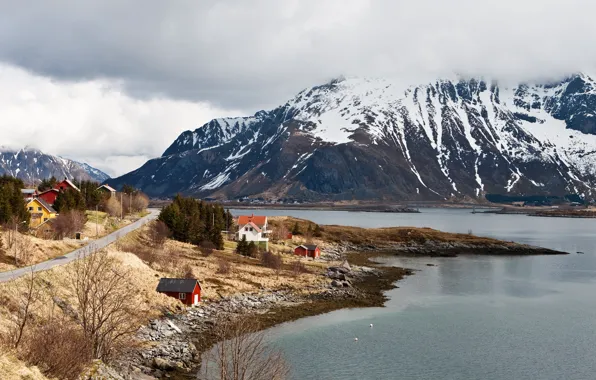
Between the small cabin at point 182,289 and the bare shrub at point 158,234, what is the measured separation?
71.8 feet

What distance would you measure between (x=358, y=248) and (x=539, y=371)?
86.1 meters

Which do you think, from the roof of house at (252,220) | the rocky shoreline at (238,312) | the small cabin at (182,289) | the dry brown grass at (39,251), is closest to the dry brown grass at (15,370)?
the rocky shoreline at (238,312)

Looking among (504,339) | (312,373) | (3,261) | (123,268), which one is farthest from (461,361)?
(3,261)

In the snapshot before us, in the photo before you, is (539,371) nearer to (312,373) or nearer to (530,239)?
(312,373)

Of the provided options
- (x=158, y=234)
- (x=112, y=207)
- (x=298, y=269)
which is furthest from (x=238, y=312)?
(x=112, y=207)

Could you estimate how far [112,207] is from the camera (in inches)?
4018

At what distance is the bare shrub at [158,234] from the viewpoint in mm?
76438

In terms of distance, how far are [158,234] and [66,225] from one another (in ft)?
45.9

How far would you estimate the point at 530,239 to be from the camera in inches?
6462

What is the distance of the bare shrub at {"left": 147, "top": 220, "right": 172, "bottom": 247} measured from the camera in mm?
76438

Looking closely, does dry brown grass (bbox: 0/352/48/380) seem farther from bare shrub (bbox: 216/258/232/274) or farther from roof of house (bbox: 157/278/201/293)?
bare shrub (bbox: 216/258/232/274)

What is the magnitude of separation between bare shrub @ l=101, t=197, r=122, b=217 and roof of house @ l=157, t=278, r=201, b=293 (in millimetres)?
51837

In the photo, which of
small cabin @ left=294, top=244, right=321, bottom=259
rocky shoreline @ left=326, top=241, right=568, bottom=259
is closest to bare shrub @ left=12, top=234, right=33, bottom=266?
small cabin @ left=294, top=244, right=321, bottom=259

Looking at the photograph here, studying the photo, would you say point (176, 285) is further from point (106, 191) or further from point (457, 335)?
point (106, 191)
